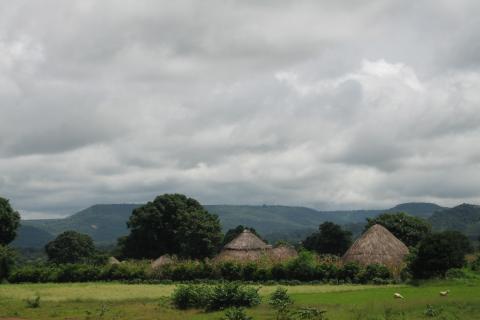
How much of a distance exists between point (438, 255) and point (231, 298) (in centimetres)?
1686

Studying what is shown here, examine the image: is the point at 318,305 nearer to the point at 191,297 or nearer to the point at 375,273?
the point at 191,297

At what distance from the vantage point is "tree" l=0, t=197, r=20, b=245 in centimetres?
7388

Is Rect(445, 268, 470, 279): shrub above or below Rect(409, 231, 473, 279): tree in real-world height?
below

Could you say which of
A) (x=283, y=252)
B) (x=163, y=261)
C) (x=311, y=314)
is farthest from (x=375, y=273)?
(x=163, y=261)

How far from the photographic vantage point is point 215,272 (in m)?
53.5

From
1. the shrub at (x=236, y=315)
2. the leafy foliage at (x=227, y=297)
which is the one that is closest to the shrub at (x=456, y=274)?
the leafy foliage at (x=227, y=297)

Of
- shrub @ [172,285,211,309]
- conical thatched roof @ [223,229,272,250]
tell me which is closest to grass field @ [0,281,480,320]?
shrub @ [172,285,211,309]

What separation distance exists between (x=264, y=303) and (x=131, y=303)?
8.26m

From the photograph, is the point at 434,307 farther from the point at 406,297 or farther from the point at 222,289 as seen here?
the point at 222,289

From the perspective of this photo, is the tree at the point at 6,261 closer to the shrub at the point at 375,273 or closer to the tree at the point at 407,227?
the shrub at the point at 375,273

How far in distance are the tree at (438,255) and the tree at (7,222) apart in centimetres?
5269

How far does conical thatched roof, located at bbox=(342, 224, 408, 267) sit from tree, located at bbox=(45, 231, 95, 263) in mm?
64742

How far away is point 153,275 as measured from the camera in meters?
57.7

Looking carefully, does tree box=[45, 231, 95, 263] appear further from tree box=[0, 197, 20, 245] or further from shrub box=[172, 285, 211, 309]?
shrub box=[172, 285, 211, 309]
